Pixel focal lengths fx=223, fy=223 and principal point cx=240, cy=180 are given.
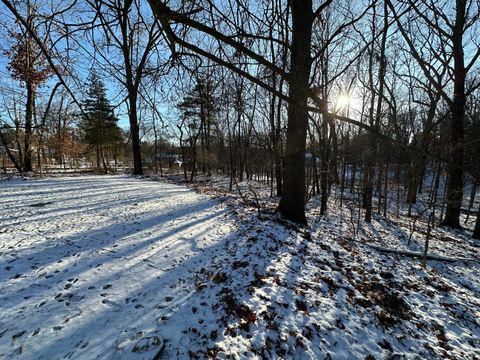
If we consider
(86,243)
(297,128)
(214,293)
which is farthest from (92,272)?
(297,128)

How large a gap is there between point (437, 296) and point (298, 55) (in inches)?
204

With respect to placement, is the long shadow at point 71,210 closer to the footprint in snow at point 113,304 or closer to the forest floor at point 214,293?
the forest floor at point 214,293

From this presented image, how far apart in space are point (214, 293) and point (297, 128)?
4.29m

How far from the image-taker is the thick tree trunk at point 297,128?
493 centimetres

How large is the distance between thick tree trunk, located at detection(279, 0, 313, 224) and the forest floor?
802mm

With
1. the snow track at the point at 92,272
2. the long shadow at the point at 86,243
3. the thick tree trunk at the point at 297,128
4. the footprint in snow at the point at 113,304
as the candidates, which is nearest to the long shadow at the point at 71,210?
the snow track at the point at 92,272

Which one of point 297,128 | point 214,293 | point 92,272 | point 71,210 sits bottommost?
point 214,293

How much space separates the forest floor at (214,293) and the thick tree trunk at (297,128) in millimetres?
802

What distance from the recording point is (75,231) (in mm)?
4449

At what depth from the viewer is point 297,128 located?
565cm

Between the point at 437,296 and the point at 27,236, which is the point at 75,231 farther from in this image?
the point at 437,296

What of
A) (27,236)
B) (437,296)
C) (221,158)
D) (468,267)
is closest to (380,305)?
(437,296)

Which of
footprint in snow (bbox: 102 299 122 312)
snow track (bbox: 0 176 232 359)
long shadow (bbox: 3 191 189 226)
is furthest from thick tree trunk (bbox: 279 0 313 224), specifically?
long shadow (bbox: 3 191 189 226)

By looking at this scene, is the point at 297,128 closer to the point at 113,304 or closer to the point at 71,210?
the point at 113,304
